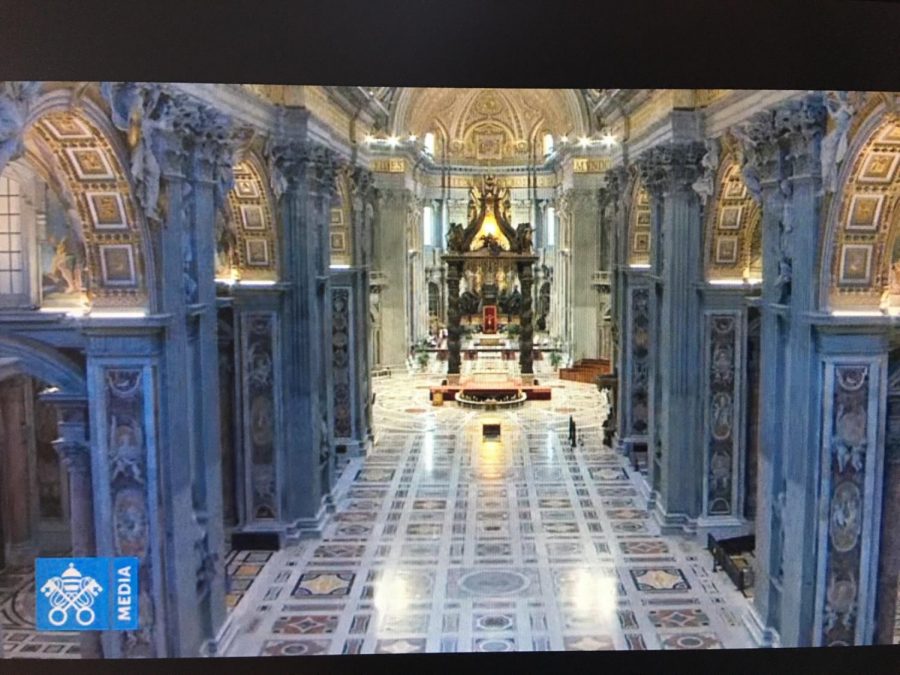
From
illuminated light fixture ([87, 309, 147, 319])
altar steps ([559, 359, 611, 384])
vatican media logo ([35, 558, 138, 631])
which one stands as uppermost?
illuminated light fixture ([87, 309, 147, 319])

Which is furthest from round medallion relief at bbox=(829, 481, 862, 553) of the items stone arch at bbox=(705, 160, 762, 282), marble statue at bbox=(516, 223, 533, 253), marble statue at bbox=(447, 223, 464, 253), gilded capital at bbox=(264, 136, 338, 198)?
marble statue at bbox=(447, 223, 464, 253)

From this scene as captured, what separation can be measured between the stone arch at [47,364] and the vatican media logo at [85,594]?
1.99 meters

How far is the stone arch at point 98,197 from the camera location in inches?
331

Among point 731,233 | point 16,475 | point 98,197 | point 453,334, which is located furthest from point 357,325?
point 98,197

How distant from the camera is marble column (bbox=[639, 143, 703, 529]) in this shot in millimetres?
14844

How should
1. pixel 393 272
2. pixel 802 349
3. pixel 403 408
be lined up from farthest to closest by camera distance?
pixel 393 272 → pixel 403 408 → pixel 802 349

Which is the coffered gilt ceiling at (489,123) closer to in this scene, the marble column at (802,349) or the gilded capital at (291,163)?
the gilded capital at (291,163)

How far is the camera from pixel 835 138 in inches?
356

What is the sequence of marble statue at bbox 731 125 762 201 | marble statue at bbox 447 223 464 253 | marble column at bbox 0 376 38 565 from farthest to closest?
1. marble statue at bbox 447 223 464 253
2. marble column at bbox 0 376 38 565
3. marble statue at bbox 731 125 762 201

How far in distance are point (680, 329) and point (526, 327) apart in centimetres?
1484

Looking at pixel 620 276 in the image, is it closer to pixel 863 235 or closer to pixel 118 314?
pixel 863 235

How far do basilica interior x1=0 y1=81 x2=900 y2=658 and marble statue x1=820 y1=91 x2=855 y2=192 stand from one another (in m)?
0.02

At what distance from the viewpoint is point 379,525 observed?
15891 millimetres

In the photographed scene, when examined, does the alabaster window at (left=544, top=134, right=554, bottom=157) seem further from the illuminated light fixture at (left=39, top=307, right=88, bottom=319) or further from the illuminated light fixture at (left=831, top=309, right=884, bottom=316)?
the illuminated light fixture at (left=39, top=307, right=88, bottom=319)
